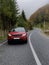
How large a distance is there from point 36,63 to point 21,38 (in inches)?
385

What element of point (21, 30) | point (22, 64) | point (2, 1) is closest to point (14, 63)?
point (22, 64)

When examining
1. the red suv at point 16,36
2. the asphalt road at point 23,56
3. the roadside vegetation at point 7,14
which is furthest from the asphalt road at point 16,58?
the roadside vegetation at point 7,14

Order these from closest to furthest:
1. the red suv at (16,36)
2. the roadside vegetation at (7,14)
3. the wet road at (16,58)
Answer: the wet road at (16,58), the red suv at (16,36), the roadside vegetation at (7,14)

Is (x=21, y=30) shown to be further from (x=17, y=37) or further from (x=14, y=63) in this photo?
(x=14, y=63)

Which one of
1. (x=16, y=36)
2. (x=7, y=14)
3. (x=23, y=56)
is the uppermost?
(x=7, y=14)

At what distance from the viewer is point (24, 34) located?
61.1 feet

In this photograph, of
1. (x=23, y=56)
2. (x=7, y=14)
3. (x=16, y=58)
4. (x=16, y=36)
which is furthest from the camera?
(x=7, y=14)

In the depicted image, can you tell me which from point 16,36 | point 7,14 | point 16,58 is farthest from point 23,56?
point 7,14

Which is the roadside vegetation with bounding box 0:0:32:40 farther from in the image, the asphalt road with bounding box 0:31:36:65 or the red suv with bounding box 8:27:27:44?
the asphalt road with bounding box 0:31:36:65

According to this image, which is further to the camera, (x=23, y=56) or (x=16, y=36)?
→ (x=16, y=36)

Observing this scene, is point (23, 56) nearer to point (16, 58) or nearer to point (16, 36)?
point (16, 58)

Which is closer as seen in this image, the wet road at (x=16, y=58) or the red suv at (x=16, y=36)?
the wet road at (x=16, y=58)

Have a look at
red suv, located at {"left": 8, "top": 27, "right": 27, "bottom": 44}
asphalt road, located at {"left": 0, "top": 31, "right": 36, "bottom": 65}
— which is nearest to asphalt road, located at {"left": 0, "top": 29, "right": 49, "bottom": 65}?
asphalt road, located at {"left": 0, "top": 31, "right": 36, "bottom": 65}

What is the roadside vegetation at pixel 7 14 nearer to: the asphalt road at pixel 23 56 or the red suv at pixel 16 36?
the red suv at pixel 16 36
